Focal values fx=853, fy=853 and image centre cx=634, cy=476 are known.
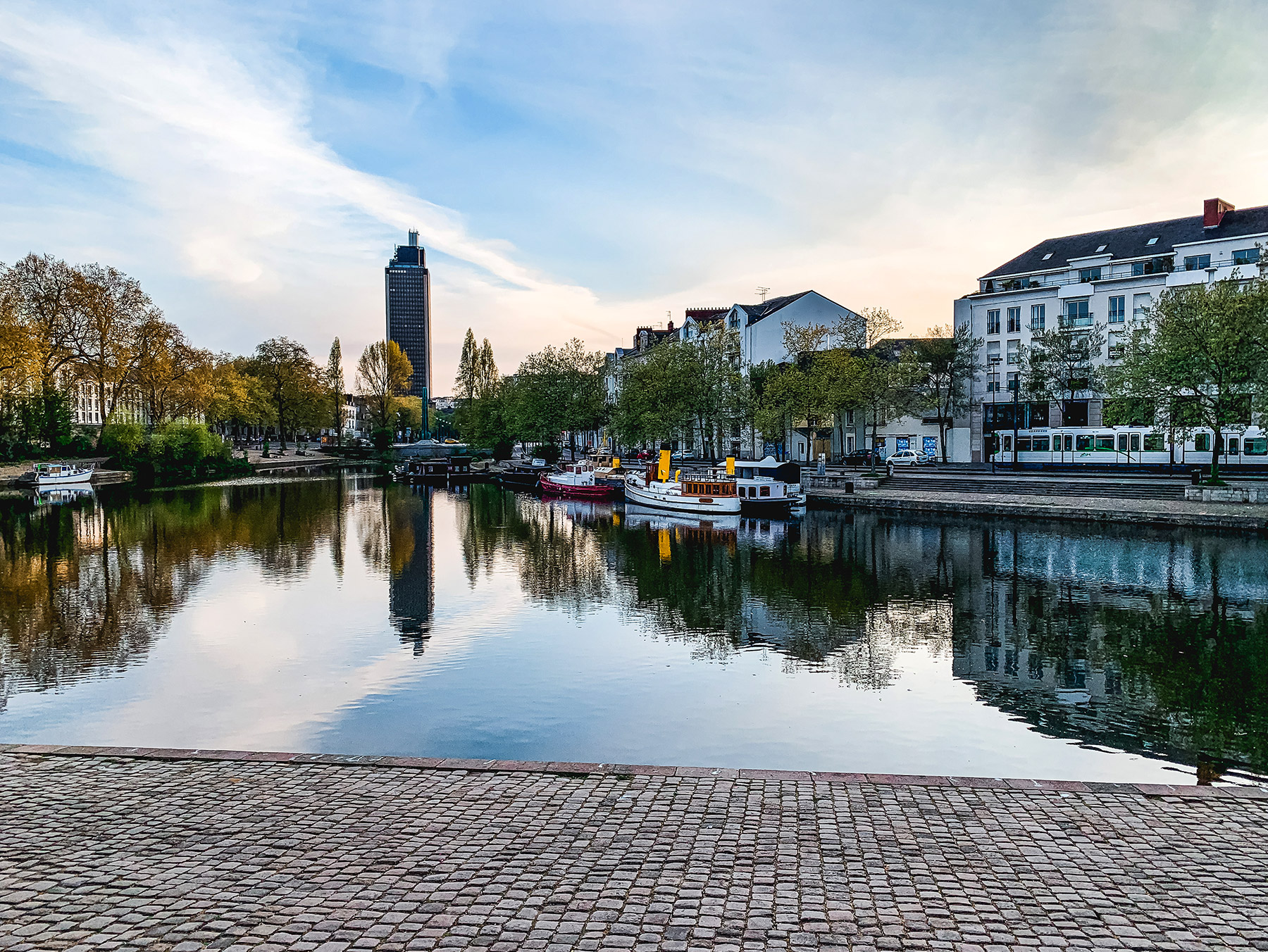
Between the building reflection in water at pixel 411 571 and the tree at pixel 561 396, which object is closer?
the building reflection in water at pixel 411 571

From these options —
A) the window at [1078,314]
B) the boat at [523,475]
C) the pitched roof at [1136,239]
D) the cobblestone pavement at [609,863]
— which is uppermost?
the pitched roof at [1136,239]

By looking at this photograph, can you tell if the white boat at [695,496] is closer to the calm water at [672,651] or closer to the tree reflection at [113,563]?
the calm water at [672,651]

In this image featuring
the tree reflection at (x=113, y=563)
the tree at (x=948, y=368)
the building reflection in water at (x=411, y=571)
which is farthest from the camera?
the tree at (x=948, y=368)

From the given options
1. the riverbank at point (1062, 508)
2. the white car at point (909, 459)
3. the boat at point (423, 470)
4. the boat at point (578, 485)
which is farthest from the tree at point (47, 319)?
the white car at point (909, 459)

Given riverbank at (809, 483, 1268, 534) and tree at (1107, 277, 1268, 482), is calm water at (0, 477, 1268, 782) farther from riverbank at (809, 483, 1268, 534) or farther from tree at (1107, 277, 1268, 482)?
tree at (1107, 277, 1268, 482)

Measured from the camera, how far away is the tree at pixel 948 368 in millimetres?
72562

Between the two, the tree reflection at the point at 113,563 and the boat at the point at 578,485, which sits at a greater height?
the boat at the point at 578,485

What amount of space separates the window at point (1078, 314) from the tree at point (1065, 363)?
59cm

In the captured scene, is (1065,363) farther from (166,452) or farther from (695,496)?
(166,452)

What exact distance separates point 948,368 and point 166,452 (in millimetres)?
72796

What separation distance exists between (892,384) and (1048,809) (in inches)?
2313

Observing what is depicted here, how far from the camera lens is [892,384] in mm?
63938

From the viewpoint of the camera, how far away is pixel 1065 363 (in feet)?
222

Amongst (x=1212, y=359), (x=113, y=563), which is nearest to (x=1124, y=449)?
(x=1212, y=359)
